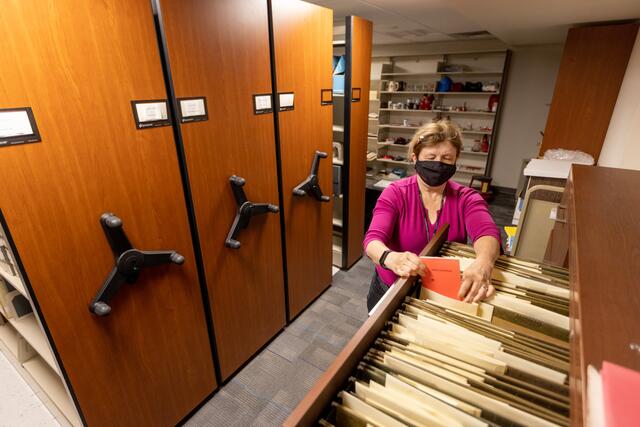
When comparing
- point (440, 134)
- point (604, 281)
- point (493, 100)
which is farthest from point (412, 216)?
point (493, 100)

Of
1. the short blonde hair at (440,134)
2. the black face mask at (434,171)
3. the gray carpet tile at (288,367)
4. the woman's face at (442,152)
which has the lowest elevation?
the gray carpet tile at (288,367)

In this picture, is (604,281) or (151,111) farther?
(151,111)

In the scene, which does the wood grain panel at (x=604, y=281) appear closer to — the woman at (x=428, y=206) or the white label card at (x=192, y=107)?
the woman at (x=428, y=206)

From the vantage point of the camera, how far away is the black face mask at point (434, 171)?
4.34 ft

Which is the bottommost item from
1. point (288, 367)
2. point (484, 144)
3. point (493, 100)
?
point (288, 367)

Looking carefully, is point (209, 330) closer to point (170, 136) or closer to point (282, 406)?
point (282, 406)

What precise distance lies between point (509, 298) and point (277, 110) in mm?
1633

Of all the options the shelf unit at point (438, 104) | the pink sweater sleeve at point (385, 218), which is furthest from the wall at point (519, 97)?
the pink sweater sleeve at point (385, 218)

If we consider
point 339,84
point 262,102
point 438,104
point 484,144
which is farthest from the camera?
point 438,104

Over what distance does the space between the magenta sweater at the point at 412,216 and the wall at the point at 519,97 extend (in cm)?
475

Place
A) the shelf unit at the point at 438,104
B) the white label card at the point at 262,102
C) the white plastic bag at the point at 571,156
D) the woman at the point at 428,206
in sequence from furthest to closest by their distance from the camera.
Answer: the shelf unit at the point at 438,104 → the white plastic bag at the point at 571,156 → the white label card at the point at 262,102 → the woman at the point at 428,206

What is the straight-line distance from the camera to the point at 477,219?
1277mm

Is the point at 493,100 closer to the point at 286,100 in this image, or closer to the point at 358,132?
the point at 358,132

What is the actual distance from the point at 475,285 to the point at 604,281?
0.31 meters
